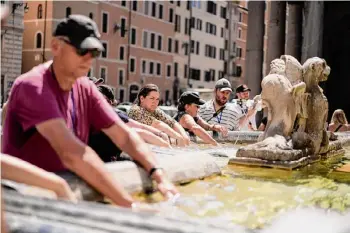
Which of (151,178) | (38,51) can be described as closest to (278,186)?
(151,178)

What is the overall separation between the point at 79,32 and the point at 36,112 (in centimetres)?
45

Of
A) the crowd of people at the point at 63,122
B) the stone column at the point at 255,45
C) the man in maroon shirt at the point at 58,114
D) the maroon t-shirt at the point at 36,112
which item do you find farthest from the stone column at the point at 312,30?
the man in maroon shirt at the point at 58,114

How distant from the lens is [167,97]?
190 feet

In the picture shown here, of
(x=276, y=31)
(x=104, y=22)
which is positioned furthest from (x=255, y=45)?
(x=104, y=22)

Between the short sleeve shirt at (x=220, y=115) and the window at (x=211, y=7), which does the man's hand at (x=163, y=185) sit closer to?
the short sleeve shirt at (x=220, y=115)

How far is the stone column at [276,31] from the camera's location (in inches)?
768

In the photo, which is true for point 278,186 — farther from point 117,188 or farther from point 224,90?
point 224,90

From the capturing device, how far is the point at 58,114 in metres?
3.04

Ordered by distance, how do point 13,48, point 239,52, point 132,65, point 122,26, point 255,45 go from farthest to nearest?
1. point 239,52
2. point 132,65
3. point 122,26
4. point 13,48
5. point 255,45

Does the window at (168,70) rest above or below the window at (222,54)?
below

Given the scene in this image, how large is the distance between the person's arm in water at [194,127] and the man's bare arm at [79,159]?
4.43 meters

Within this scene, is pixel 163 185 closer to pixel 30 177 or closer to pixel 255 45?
pixel 30 177

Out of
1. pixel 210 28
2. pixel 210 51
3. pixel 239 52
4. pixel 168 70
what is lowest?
pixel 168 70

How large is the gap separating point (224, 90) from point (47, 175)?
5.51 meters
